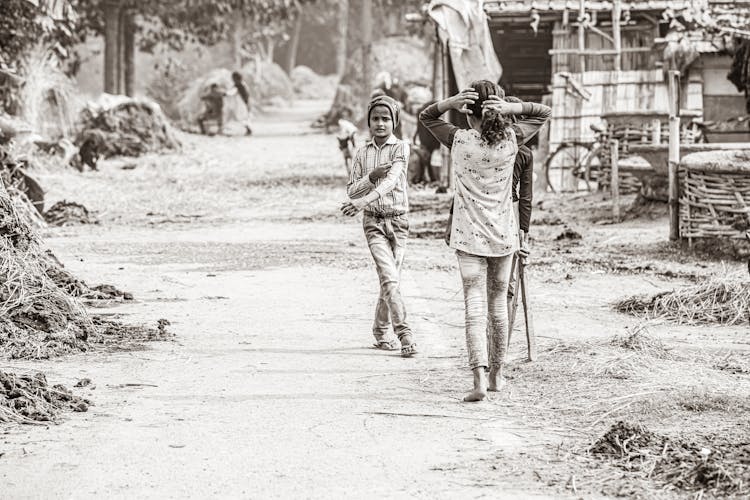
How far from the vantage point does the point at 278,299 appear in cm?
1063

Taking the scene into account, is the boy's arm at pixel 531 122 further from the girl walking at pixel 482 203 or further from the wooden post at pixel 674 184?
the wooden post at pixel 674 184

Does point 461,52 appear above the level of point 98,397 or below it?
above

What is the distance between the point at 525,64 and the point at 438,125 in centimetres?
2286

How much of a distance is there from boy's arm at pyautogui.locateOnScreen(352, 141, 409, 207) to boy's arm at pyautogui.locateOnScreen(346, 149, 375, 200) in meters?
0.05

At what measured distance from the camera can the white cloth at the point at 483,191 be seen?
6.94 metres

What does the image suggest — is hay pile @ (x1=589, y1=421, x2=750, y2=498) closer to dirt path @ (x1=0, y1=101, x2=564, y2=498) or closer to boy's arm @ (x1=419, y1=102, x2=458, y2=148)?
dirt path @ (x1=0, y1=101, x2=564, y2=498)


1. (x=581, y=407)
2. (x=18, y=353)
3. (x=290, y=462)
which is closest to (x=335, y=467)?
(x=290, y=462)

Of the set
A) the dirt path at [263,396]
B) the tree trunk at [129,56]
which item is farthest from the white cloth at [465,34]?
the tree trunk at [129,56]

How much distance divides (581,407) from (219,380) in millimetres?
2087

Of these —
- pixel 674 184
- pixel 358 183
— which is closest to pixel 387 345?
pixel 358 183

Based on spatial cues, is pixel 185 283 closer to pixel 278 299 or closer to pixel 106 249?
pixel 278 299

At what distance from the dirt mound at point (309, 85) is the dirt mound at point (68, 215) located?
51.7 meters

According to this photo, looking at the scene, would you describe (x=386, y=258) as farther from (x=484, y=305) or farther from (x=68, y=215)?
(x=68, y=215)

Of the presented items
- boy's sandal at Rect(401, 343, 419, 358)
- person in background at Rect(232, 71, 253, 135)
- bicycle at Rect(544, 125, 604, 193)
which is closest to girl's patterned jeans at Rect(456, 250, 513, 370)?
boy's sandal at Rect(401, 343, 419, 358)
